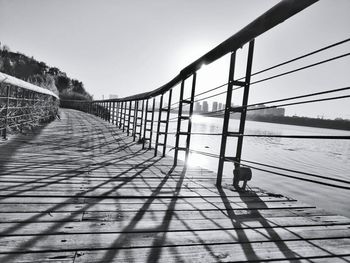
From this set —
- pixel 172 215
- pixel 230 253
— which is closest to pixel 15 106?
pixel 172 215

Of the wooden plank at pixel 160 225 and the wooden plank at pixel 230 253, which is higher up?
the wooden plank at pixel 230 253

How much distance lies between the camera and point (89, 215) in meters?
1.89

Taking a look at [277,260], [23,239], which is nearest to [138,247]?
[23,239]

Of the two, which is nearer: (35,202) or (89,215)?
(89,215)

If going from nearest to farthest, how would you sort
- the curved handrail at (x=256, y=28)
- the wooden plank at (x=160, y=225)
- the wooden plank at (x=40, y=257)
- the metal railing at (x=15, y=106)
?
the wooden plank at (x=40, y=257) → the wooden plank at (x=160, y=225) → the curved handrail at (x=256, y=28) → the metal railing at (x=15, y=106)

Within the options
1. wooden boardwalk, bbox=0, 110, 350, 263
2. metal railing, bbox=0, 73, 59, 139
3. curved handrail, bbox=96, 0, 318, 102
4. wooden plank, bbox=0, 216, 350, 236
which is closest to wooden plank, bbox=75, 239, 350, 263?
wooden boardwalk, bbox=0, 110, 350, 263

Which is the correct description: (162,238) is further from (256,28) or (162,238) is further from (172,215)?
(256,28)

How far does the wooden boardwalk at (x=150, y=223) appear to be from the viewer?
1.43 meters

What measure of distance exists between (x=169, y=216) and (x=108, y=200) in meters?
0.62

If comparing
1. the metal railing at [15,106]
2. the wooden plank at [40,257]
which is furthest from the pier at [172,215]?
the metal railing at [15,106]

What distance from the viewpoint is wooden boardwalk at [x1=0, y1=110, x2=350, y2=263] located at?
4.70 ft

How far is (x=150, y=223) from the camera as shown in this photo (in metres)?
1.83

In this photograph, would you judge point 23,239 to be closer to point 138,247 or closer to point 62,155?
point 138,247

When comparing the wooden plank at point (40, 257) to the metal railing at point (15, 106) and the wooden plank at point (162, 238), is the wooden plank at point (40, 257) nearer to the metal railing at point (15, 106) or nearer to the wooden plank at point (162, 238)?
the wooden plank at point (162, 238)
